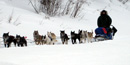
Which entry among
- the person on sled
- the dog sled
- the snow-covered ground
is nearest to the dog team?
the snow-covered ground

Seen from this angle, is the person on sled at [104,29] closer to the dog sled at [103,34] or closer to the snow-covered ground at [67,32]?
the dog sled at [103,34]

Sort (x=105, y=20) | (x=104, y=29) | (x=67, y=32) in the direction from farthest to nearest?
(x=67, y=32), (x=105, y=20), (x=104, y=29)

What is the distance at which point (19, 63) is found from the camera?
2.99 meters

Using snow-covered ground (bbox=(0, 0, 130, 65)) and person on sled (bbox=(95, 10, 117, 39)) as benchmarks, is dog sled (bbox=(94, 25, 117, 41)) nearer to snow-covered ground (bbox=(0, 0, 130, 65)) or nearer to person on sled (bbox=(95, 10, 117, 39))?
person on sled (bbox=(95, 10, 117, 39))

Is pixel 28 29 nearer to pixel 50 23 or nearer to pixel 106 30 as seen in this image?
pixel 50 23

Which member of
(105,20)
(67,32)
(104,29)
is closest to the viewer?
(104,29)

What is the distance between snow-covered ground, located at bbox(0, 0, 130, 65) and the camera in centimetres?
320

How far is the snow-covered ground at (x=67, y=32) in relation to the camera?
126 inches

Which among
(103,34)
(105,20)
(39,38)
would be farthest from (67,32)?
(103,34)

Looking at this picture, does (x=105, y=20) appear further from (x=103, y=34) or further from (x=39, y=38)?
(x=39, y=38)

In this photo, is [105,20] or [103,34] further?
[105,20]

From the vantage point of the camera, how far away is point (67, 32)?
1140 centimetres

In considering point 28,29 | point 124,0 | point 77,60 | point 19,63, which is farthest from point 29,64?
point 124,0

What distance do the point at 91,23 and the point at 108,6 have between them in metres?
5.90
